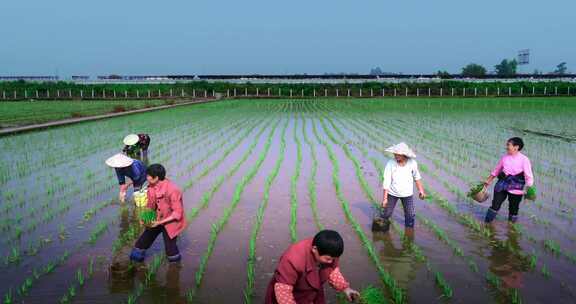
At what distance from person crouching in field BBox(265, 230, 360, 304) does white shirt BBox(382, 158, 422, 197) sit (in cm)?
289

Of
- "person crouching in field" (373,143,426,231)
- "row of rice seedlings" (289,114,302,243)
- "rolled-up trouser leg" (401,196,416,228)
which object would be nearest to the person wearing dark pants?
"row of rice seedlings" (289,114,302,243)

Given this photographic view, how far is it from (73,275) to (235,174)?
5.12 metres

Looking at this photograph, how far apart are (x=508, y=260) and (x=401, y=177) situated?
1348 mm

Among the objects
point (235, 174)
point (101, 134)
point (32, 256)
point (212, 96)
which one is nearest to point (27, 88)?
point (212, 96)

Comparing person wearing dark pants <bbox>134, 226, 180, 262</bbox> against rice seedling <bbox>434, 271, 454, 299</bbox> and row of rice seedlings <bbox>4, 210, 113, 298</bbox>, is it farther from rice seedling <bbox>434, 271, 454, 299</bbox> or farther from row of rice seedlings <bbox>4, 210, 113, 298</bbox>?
rice seedling <bbox>434, 271, 454, 299</bbox>

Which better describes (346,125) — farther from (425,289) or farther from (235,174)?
(425,289)

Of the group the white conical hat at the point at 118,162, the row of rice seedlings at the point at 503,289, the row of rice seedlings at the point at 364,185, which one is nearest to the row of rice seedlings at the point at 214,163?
the white conical hat at the point at 118,162

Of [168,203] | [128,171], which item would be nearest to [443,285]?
[168,203]

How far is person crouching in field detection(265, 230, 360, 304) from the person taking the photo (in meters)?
2.46

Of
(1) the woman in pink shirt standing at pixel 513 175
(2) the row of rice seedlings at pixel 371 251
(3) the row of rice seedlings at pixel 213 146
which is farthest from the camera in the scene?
(3) the row of rice seedlings at pixel 213 146

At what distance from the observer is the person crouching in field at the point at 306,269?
2465 mm

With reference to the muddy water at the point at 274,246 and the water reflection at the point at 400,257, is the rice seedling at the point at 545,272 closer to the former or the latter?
the muddy water at the point at 274,246

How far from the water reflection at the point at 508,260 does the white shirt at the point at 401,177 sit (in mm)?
1030

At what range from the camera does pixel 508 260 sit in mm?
4758
